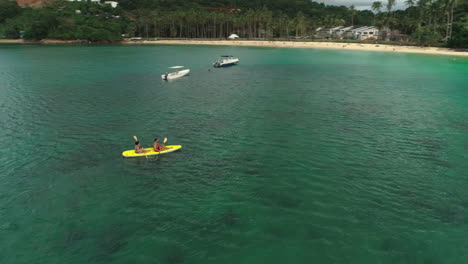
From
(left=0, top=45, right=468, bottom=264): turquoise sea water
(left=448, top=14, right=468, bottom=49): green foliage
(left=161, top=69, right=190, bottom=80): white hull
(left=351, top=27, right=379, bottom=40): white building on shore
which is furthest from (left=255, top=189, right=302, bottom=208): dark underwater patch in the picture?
(left=351, top=27, right=379, bottom=40): white building on shore

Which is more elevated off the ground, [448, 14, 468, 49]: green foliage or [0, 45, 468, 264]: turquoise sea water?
[448, 14, 468, 49]: green foliage

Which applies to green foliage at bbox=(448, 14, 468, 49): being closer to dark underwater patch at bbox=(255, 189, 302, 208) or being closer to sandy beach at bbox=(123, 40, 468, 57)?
sandy beach at bbox=(123, 40, 468, 57)

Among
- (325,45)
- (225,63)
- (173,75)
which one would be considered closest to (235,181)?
(173,75)

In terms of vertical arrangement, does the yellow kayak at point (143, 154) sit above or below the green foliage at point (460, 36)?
below

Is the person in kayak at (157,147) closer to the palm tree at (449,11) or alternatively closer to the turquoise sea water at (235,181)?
the turquoise sea water at (235,181)

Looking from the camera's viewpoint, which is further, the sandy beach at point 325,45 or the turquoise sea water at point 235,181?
the sandy beach at point 325,45

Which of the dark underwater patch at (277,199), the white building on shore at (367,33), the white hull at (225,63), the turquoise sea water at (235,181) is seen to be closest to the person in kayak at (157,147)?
the turquoise sea water at (235,181)

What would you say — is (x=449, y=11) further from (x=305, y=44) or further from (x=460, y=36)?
(x=305, y=44)

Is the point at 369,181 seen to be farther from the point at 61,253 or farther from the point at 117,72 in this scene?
the point at 117,72
